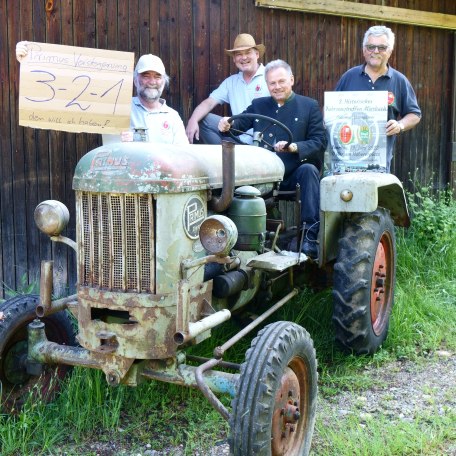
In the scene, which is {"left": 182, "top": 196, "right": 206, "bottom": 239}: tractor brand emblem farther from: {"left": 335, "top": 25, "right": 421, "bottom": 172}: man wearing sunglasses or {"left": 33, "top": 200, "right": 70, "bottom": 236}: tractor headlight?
{"left": 335, "top": 25, "right": 421, "bottom": 172}: man wearing sunglasses

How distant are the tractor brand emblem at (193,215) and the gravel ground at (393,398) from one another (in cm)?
102

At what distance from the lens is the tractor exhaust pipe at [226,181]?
2971mm

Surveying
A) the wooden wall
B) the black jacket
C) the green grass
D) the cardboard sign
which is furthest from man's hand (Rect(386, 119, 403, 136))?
the wooden wall

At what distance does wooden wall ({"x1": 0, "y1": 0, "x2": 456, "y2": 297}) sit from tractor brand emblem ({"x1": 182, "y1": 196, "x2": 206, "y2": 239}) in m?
2.30

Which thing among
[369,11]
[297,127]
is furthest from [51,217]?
[369,11]

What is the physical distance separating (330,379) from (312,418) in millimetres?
A: 792

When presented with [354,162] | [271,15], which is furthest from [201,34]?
[354,162]

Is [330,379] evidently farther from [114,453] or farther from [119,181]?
[119,181]

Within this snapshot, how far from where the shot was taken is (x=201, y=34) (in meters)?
5.43

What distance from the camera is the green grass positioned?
3025 mm

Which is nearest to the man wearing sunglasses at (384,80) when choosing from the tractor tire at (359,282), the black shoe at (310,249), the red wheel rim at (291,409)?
the tractor tire at (359,282)

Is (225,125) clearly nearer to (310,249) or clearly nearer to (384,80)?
(310,249)

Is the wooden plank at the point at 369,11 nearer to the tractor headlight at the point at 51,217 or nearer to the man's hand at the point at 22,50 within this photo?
the man's hand at the point at 22,50

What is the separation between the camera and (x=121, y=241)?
2814 millimetres
